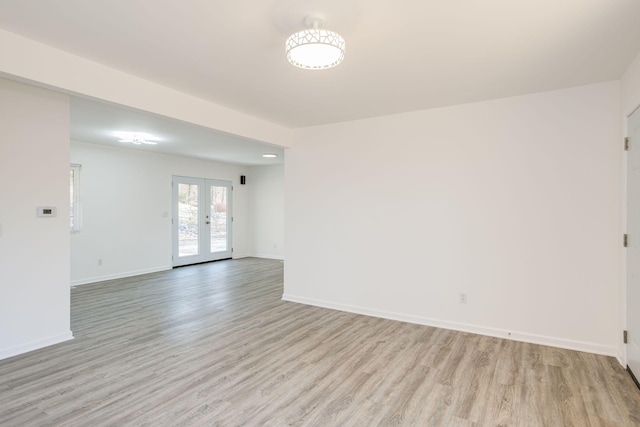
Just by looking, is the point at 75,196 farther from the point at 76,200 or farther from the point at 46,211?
the point at 46,211

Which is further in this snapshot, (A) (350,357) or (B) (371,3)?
(A) (350,357)

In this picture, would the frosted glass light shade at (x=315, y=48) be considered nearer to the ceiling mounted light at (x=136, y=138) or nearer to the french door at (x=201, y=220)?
the ceiling mounted light at (x=136, y=138)

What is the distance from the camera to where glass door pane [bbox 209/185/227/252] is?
8.45 metres

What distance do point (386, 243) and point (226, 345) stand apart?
218 centimetres

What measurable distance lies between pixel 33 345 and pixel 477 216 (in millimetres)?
4561

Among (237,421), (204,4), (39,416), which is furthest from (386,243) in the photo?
(39,416)

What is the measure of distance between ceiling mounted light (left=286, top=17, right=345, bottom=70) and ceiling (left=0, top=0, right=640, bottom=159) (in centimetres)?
11

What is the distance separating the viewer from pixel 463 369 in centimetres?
283

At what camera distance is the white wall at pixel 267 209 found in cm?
888

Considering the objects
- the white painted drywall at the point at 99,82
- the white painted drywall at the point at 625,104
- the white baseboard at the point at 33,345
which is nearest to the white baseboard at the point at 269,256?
the white painted drywall at the point at 99,82

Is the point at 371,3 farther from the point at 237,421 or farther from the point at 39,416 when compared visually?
the point at 39,416

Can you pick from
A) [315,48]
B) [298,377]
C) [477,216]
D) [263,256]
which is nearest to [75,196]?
[263,256]

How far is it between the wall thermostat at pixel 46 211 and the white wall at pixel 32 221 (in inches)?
1.5

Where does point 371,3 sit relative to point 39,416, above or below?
above
